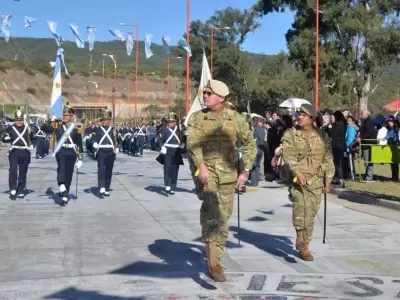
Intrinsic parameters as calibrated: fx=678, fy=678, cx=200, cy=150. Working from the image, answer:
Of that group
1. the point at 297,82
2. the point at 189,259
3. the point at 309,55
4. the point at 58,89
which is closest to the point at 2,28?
the point at 58,89

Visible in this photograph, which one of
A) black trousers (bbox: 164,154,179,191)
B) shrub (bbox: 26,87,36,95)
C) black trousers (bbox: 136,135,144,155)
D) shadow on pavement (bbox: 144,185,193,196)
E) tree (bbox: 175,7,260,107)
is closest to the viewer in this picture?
black trousers (bbox: 164,154,179,191)

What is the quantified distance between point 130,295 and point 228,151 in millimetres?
1651

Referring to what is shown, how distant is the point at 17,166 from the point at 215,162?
8658 mm

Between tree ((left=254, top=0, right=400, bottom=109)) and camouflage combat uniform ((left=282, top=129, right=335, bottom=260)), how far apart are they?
36.0 meters

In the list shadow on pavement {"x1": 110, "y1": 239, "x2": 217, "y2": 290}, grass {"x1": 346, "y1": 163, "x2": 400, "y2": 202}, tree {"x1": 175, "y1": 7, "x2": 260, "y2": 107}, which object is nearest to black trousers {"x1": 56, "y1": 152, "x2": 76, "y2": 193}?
shadow on pavement {"x1": 110, "y1": 239, "x2": 217, "y2": 290}

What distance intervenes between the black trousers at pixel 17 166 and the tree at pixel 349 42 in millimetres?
31689

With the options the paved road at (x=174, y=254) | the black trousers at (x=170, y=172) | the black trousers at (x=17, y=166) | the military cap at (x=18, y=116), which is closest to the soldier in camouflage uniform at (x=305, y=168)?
the paved road at (x=174, y=254)

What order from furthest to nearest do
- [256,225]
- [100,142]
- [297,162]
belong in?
[100,142], [256,225], [297,162]

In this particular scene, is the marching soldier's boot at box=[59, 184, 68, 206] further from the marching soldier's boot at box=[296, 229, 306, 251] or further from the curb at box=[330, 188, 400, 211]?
the marching soldier's boot at box=[296, 229, 306, 251]

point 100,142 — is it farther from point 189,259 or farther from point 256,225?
point 189,259

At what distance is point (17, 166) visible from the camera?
1422cm

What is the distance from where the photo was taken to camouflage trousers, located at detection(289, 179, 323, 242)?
7.54m

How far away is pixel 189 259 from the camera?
25.5ft

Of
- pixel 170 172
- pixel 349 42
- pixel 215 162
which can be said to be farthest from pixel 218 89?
pixel 349 42
